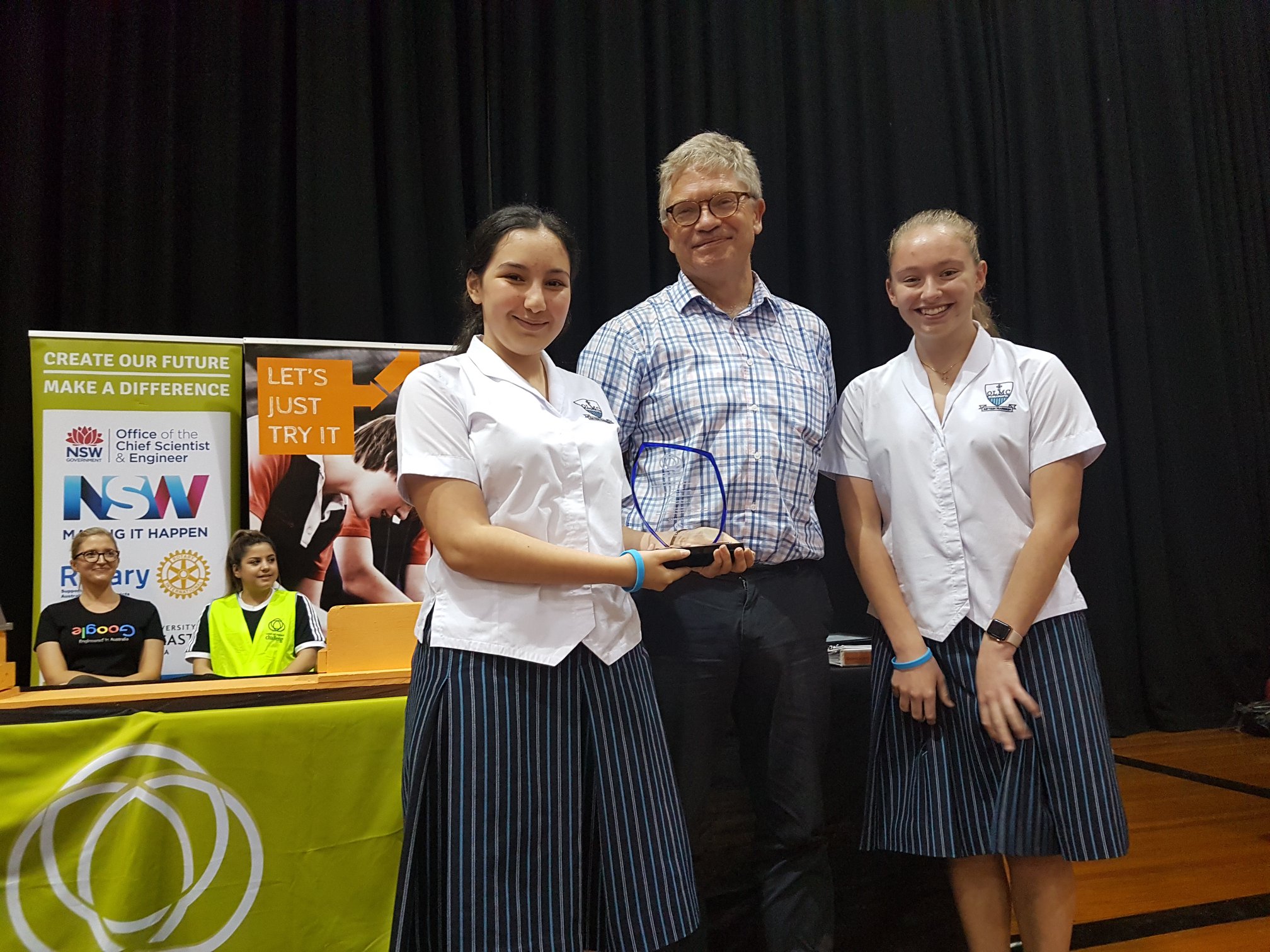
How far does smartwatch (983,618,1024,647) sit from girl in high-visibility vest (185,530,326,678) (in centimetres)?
229

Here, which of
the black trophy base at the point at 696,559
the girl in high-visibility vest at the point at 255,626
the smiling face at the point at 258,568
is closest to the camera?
the black trophy base at the point at 696,559

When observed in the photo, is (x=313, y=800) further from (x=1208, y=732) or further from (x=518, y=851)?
(x=1208, y=732)

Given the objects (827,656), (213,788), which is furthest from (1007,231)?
(213,788)

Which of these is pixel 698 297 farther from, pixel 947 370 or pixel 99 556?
pixel 99 556

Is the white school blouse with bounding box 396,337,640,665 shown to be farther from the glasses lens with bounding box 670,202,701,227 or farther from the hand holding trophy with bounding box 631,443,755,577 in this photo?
the glasses lens with bounding box 670,202,701,227

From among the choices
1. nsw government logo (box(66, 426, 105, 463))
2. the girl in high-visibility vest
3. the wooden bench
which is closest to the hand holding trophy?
the wooden bench

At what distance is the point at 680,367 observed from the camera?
5.66 ft

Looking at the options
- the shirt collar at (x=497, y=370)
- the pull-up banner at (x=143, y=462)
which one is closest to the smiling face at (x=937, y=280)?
the shirt collar at (x=497, y=370)

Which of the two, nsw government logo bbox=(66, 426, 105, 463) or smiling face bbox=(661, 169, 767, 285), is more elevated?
smiling face bbox=(661, 169, 767, 285)

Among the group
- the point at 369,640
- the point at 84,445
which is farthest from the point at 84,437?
the point at 369,640

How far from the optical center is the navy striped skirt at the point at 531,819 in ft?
4.16

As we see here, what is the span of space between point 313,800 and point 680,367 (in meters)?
1.16

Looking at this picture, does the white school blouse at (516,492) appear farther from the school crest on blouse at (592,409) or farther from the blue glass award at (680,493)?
the blue glass award at (680,493)

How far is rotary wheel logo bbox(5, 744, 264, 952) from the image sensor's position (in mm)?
1716
